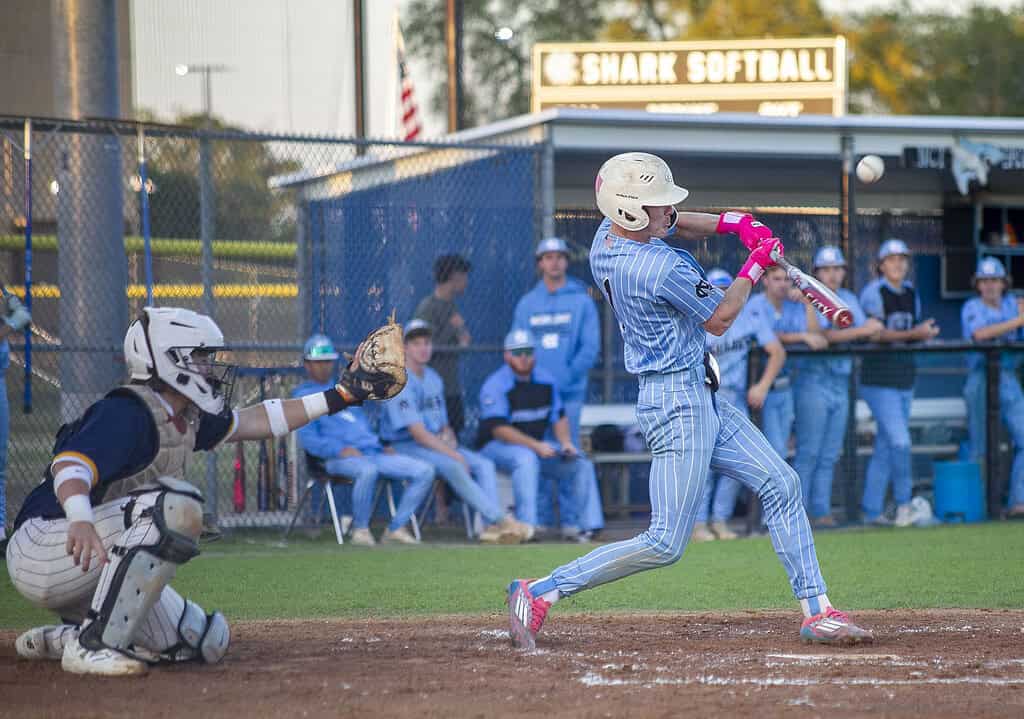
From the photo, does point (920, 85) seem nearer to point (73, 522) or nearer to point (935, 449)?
point (935, 449)

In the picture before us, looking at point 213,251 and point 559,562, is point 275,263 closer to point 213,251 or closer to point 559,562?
point 213,251

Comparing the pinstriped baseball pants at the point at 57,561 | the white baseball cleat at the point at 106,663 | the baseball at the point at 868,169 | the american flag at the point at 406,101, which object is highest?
the american flag at the point at 406,101

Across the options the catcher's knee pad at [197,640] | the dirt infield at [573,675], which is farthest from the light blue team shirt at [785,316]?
the catcher's knee pad at [197,640]

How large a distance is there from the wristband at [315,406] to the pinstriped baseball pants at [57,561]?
660mm

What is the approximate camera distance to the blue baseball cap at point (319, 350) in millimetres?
9414

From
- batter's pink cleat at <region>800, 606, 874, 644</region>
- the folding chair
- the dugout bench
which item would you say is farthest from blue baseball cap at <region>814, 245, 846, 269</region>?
batter's pink cleat at <region>800, 606, 874, 644</region>

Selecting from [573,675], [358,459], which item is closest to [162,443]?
[573,675]

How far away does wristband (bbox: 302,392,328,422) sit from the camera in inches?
193

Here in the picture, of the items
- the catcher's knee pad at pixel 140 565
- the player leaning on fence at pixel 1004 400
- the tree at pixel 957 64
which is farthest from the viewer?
the tree at pixel 957 64

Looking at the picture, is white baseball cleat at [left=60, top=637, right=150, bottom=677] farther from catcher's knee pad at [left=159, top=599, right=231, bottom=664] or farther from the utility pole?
the utility pole

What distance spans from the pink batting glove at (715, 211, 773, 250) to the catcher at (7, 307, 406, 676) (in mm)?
1370

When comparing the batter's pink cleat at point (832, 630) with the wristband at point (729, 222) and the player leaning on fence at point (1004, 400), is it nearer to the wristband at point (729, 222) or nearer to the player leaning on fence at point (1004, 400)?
the wristband at point (729, 222)

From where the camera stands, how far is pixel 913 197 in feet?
45.8

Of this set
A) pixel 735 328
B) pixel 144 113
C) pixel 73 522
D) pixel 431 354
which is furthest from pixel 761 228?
pixel 144 113
